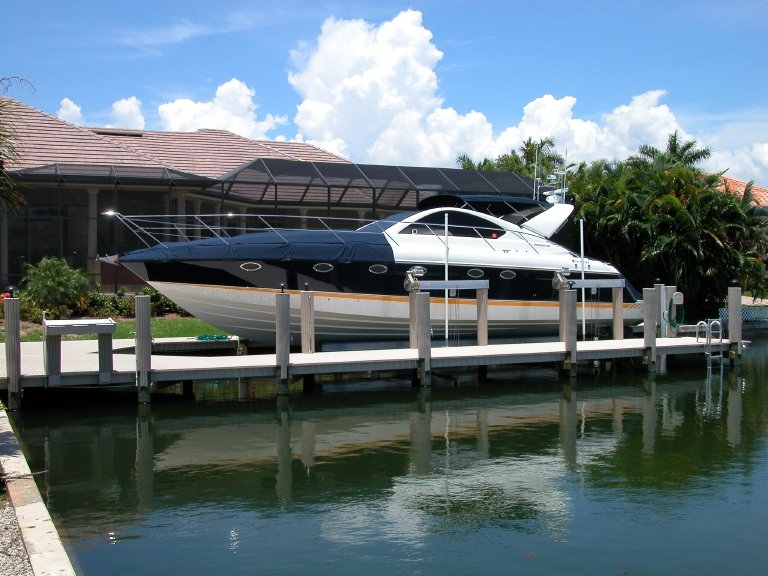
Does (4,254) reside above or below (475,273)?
above

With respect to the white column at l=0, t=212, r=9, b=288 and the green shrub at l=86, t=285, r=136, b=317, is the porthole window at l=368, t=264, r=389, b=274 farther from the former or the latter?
the white column at l=0, t=212, r=9, b=288

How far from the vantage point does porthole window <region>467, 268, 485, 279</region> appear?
18.9m

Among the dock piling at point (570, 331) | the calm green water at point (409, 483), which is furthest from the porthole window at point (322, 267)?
the dock piling at point (570, 331)

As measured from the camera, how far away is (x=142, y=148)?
33531 mm

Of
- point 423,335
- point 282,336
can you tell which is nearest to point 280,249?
point 282,336

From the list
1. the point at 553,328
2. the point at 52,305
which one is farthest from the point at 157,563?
the point at 52,305

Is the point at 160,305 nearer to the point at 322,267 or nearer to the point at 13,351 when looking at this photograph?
the point at 322,267

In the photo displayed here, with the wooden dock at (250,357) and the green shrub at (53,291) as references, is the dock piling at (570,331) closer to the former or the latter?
the wooden dock at (250,357)

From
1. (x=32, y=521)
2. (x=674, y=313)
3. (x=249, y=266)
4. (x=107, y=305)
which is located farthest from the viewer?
(x=107, y=305)

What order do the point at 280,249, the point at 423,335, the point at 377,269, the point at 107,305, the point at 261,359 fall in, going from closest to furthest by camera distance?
the point at 261,359 < the point at 423,335 < the point at 280,249 < the point at 377,269 < the point at 107,305

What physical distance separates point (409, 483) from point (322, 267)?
788 cm

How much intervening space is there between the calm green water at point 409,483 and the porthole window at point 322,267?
2.66m

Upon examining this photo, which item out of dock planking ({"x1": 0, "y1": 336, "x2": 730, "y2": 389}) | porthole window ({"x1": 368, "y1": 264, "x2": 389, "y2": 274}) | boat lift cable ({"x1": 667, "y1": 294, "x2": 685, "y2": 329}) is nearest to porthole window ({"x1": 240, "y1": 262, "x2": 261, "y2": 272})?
dock planking ({"x1": 0, "y1": 336, "x2": 730, "y2": 389})

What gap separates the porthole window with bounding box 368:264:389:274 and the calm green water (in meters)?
2.66
